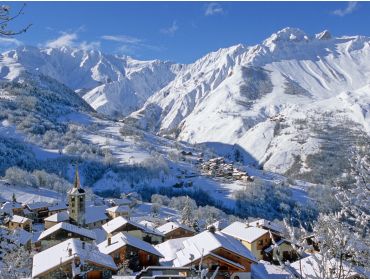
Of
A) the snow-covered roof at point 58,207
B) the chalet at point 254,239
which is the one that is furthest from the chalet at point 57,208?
the chalet at point 254,239

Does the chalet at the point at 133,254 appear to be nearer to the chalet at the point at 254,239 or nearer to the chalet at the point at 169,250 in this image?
the chalet at the point at 169,250

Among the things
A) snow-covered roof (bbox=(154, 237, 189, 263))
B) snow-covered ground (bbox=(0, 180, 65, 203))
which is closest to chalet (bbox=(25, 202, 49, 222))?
snow-covered ground (bbox=(0, 180, 65, 203))

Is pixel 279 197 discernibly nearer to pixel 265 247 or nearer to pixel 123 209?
pixel 123 209

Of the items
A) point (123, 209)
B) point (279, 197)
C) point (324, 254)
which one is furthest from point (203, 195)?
point (324, 254)

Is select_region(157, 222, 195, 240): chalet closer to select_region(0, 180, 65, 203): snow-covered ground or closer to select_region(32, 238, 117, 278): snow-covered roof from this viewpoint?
select_region(32, 238, 117, 278): snow-covered roof

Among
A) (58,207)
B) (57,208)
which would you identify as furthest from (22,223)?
(58,207)

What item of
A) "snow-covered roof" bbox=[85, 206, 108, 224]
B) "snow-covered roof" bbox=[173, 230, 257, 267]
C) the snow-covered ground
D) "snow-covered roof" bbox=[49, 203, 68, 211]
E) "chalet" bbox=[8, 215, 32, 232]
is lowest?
the snow-covered ground
